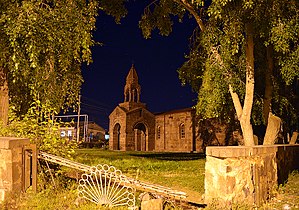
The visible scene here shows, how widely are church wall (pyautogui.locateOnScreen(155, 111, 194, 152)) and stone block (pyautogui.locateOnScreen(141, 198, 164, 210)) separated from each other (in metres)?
32.5

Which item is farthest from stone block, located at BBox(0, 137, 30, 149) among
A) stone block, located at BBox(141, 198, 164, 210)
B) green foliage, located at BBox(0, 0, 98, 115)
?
stone block, located at BBox(141, 198, 164, 210)

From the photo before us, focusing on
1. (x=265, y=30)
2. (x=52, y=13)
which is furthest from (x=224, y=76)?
(x=52, y=13)

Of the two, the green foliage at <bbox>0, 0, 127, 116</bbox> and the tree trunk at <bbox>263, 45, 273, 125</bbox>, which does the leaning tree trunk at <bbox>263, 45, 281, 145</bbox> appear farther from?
the green foliage at <bbox>0, 0, 127, 116</bbox>

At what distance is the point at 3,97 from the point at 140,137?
4011cm

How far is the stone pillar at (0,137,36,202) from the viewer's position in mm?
6676

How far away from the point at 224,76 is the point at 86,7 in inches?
220

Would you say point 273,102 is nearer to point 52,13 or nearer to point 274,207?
point 274,207

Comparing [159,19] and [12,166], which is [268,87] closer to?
[159,19]

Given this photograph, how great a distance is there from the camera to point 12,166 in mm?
6680

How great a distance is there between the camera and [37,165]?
7.41m

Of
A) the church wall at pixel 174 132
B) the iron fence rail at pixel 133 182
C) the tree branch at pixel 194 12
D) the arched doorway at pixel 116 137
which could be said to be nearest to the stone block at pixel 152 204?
the iron fence rail at pixel 133 182

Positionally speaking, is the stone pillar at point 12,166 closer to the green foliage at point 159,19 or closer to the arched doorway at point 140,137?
the green foliage at point 159,19

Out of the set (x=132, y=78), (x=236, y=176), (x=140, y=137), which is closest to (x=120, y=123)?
(x=140, y=137)

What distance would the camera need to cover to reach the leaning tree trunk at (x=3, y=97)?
9408mm
